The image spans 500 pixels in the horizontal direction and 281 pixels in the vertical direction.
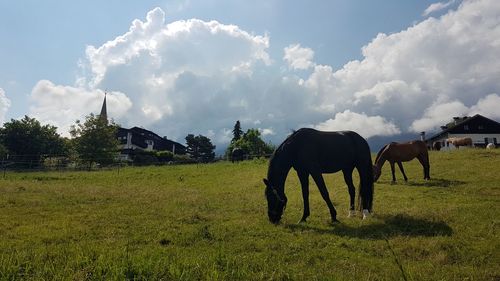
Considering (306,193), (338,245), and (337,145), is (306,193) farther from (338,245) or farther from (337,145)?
(338,245)

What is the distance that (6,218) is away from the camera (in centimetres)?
1190

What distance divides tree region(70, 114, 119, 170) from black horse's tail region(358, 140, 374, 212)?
47.3 m

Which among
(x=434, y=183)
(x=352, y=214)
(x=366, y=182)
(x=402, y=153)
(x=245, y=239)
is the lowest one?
(x=245, y=239)

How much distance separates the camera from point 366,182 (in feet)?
40.1

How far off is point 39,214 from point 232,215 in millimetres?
6423

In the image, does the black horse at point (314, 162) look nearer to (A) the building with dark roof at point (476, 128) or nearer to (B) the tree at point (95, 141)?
(B) the tree at point (95, 141)

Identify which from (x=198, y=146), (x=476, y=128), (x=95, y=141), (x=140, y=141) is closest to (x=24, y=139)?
(x=95, y=141)

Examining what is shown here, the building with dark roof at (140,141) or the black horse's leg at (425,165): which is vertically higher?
the building with dark roof at (140,141)

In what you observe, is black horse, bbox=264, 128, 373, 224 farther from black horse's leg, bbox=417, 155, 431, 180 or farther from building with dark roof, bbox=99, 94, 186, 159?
building with dark roof, bbox=99, 94, 186, 159

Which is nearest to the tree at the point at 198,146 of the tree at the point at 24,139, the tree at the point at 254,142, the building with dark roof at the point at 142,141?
the building with dark roof at the point at 142,141

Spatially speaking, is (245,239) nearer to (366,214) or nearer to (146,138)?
(366,214)

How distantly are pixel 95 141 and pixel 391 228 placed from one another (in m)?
55.1

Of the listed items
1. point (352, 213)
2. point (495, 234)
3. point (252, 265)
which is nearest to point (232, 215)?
point (352, 213)

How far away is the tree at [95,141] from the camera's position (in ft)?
182
